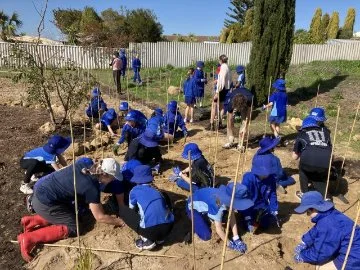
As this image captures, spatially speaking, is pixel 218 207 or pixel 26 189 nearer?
pixel 218 207

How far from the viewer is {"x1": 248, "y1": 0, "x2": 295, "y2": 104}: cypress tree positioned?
9555 millimetres

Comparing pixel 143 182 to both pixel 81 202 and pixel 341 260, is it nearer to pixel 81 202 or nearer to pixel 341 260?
pixel 81 202

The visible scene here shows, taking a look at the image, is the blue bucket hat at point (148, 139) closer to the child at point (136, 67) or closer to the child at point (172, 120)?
the child at point (172, 120)

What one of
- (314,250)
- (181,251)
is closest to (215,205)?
(181,251)

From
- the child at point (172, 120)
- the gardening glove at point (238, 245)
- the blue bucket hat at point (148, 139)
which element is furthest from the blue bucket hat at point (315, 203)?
the child at point (172, 120)

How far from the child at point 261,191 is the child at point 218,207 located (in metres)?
0.30

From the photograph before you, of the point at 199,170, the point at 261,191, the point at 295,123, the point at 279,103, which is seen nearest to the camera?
the point at 261,191

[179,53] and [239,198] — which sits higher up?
[179,53]

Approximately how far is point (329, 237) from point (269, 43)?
24.8 ft

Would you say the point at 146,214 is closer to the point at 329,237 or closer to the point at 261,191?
the point at 261,191

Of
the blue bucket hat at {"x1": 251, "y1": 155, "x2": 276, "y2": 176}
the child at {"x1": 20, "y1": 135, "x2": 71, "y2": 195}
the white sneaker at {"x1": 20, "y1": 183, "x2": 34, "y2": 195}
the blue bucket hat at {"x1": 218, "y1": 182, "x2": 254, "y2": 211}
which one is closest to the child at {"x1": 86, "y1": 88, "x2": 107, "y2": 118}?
the child at {"x1": 20, "y1": 135, "x2": 71, "y2": 195}

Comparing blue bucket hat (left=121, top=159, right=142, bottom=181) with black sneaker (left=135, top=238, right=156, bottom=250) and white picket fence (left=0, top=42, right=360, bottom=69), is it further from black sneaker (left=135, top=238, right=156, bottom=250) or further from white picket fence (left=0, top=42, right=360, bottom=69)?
white picket fence (left=0, top=42, right=360, bottom=69)

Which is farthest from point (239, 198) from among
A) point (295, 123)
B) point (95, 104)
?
point (95, 104)

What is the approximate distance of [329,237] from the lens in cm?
304
